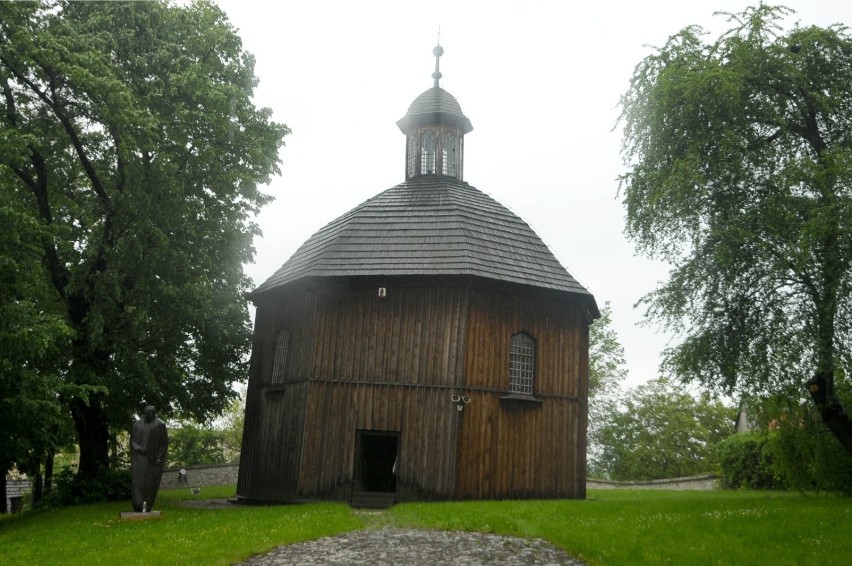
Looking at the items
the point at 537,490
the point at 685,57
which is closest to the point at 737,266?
the point at 685,57

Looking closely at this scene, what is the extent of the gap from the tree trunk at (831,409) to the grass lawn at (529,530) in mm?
1277

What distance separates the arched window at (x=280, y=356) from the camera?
2059cm

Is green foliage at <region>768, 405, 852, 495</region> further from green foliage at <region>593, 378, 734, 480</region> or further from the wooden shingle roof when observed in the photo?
green foliage at <region>593, 378, 734, 480</region>

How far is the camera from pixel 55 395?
1609 centimetres

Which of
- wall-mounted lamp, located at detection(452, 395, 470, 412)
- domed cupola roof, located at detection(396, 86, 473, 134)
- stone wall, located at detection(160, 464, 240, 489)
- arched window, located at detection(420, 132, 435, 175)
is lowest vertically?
stone wall, located at detection(160, 464, 240, 489)

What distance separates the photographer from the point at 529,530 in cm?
1212

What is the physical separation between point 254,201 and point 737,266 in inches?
520

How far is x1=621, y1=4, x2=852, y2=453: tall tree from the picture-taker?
14.5 metres

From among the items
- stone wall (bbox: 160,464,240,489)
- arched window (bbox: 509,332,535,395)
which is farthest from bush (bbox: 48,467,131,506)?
arched window (bbox: 509,332,535,395)

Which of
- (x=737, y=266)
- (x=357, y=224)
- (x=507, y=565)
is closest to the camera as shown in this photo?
(x=507, y=565)

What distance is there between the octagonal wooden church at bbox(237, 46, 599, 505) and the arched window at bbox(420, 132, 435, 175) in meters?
3.25

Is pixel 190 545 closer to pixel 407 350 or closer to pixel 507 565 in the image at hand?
pixel 507 565

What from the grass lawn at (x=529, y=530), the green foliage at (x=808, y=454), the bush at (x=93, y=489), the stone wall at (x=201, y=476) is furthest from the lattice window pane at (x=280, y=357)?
the green foliage at (x=808, y=454)

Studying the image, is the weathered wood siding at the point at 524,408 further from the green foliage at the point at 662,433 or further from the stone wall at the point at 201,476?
the green foliage at the point at 662,433
